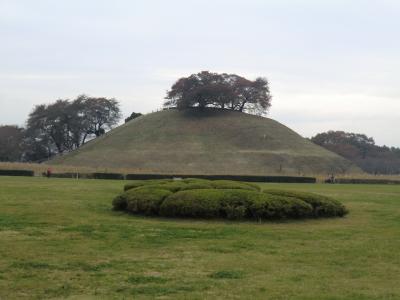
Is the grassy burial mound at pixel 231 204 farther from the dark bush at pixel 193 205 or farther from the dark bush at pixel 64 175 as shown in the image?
the dark bush at pixel 64 175

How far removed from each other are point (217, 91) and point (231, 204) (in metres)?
82.1

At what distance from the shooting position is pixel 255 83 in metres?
96.4

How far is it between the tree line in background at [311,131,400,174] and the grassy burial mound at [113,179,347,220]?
3284 inches

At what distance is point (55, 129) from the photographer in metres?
96.9

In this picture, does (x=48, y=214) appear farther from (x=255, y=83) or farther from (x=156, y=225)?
(x=255, y=83)

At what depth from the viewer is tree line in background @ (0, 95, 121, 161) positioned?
95375 mm

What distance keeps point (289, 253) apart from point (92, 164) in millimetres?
68467

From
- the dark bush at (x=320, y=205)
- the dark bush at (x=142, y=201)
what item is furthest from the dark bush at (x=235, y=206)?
the dark bush at (x=320, y=205)

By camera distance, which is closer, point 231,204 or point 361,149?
point 231,204

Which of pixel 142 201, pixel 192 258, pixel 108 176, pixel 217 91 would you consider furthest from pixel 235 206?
pixel 217 91

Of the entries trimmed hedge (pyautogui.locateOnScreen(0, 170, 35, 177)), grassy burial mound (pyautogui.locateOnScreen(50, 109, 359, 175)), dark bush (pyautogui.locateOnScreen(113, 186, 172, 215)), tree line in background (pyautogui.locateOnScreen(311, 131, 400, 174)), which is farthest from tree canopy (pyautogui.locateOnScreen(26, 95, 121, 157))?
dark bush (pyautogui.locateOnScreen(113, 186, 172, 215))

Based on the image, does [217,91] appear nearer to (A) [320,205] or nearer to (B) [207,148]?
(B) [207,148]

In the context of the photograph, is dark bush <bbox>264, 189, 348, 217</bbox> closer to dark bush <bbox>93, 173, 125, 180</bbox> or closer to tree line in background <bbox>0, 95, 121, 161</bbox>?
dark bush <bbox>93, 173, 125, 180</bbox>

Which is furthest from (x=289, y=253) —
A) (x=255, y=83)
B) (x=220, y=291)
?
(x=255, y=83)
